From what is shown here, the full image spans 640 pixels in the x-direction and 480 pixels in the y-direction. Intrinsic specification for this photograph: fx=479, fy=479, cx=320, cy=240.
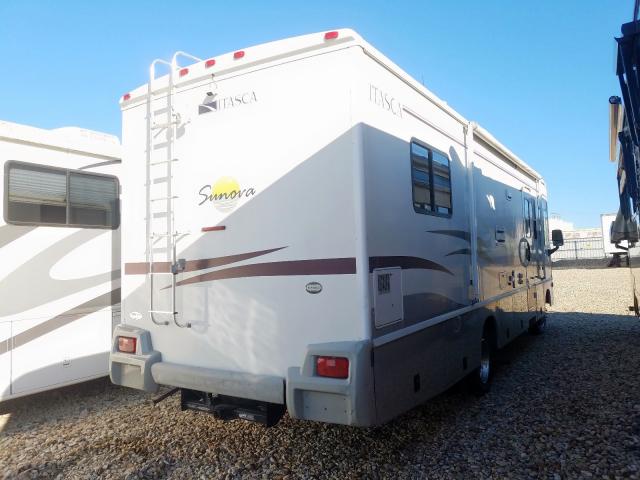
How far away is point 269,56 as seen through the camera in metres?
3.52

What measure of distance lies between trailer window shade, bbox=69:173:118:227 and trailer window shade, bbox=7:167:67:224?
0.33 ft

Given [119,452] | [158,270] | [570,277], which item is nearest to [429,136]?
[158,270]

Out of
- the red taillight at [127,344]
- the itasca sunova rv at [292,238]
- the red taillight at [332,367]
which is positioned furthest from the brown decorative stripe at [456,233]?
the red taillight at [127,344]

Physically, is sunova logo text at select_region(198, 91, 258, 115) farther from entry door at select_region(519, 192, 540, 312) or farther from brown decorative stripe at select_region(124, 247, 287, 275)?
entry door at select_region(519, 192, 540, 312)

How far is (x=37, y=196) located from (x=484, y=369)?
519 cm

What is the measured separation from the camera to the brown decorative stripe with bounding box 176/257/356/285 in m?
3.15

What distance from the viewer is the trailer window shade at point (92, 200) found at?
5.36 metres

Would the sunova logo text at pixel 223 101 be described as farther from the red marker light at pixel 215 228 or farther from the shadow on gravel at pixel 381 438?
the shadow on gravel at pixel 381 438

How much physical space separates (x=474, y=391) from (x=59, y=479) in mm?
4000

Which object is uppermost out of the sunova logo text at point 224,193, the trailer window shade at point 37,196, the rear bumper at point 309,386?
the trailer window shade at point 37,196

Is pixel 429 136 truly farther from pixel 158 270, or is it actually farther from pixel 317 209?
pixel 158 270

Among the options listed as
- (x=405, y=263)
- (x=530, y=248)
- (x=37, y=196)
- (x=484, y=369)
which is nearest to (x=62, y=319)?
(x=37, y=196)

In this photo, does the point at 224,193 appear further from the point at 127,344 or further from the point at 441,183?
the point at 441,183

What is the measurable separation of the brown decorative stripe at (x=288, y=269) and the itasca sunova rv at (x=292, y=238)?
0.03ft
